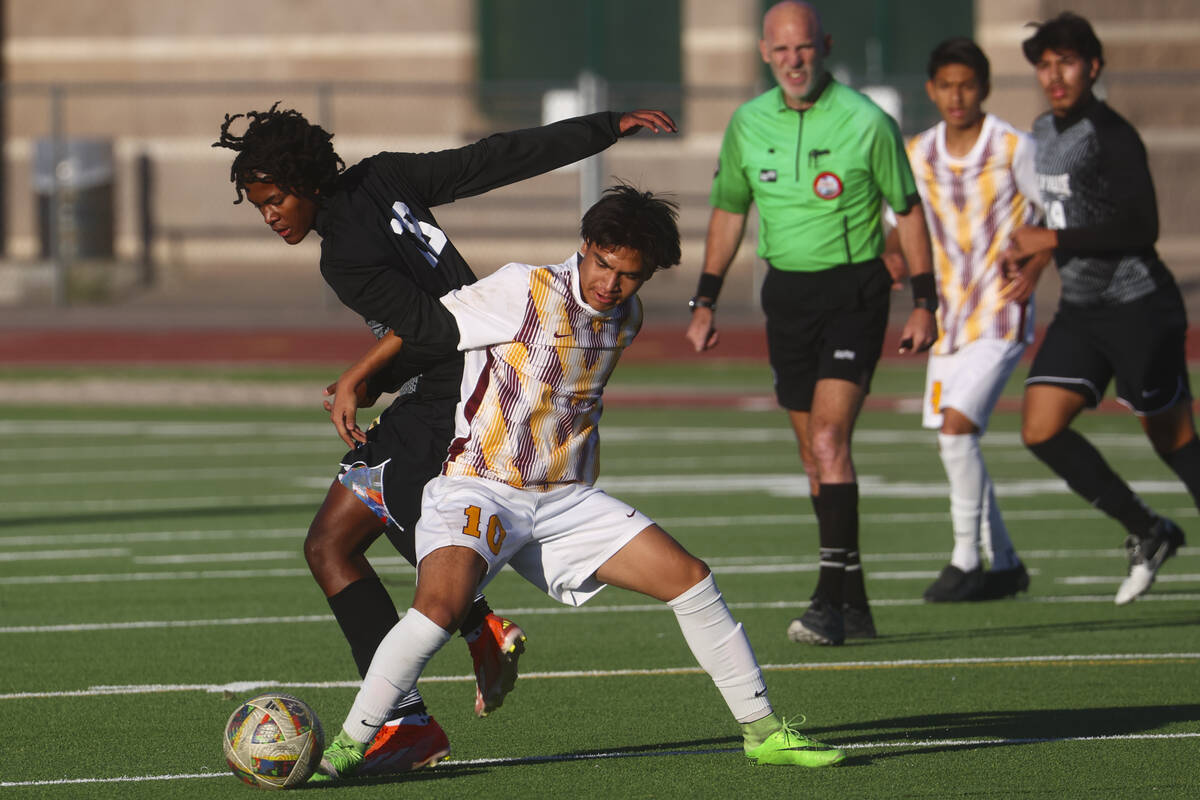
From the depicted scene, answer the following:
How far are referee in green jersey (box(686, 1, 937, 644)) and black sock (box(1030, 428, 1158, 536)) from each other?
1.11 m

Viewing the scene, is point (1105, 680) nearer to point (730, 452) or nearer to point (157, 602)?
point (157, 602)

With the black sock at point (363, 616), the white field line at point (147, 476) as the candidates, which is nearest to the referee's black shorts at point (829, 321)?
the black sock at point (363, 616)

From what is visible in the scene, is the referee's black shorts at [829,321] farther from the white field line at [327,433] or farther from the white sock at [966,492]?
the white field line at [327,433]

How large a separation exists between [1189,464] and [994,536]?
0.93 meters

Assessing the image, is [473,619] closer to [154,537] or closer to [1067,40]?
[1067,40]

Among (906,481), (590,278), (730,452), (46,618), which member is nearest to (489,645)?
(590,278)

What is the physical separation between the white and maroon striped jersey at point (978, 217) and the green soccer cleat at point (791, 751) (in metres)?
3.56

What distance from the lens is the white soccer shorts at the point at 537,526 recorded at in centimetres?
536

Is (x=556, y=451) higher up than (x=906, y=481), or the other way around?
A: (x=556, y=451)

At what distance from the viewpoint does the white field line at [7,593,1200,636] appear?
8203 millimetres

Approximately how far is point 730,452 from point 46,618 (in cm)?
717

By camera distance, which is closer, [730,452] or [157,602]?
[157,602]

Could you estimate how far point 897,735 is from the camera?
617 cm

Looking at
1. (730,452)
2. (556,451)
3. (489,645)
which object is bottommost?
(730,452)
